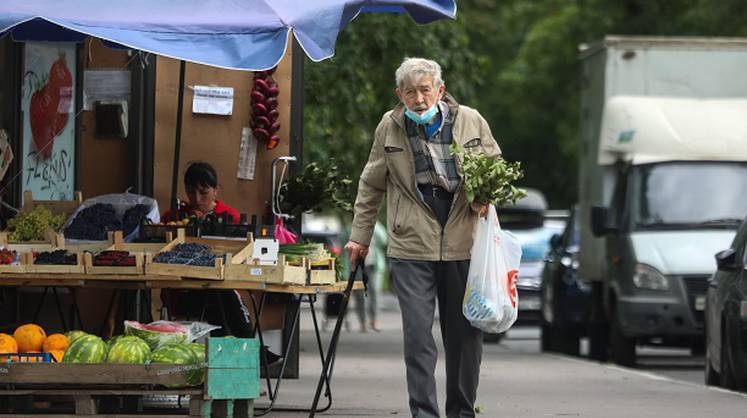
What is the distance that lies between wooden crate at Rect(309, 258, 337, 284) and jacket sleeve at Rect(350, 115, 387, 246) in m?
0.96

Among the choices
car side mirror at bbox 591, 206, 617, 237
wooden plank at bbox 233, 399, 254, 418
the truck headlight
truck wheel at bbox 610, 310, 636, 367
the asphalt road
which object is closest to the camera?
wooden plank at bbox 233, 399, 254, 418

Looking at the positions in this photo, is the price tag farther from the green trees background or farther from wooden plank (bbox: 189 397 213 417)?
wooden plank (bbox: 189 397 213 417)

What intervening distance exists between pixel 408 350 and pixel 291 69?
13.6 ft

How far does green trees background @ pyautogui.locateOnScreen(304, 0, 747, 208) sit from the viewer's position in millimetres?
21516

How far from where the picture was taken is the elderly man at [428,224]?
8719mm

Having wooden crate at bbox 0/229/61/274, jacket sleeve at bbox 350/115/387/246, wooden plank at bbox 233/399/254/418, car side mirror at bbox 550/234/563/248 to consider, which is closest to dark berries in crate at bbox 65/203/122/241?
wooden crate at bbox 0/229/61/274

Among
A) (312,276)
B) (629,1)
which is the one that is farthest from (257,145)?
(629,1)

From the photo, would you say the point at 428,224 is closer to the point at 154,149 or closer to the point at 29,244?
the point at 29,244

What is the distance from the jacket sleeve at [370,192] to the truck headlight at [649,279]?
9.16 metres

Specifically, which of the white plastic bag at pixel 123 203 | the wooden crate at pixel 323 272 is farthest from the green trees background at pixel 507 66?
the wooden crate at pixel 323 272

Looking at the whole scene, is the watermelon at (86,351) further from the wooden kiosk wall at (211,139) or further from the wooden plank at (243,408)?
the wooden kiosk wall at (211,139)

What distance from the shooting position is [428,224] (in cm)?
878

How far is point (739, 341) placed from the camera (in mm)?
13727

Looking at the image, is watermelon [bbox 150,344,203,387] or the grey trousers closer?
the grey trousers
